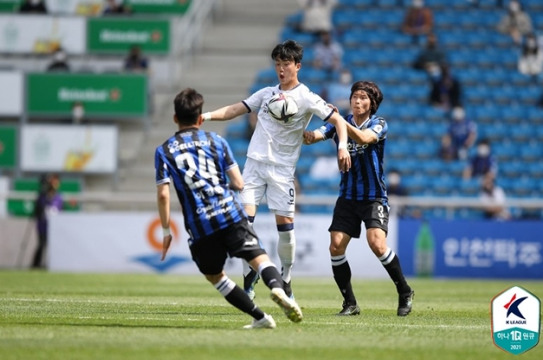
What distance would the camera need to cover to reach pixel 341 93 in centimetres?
2552

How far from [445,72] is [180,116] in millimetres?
18893

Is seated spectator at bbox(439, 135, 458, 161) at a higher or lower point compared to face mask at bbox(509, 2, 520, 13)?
lower

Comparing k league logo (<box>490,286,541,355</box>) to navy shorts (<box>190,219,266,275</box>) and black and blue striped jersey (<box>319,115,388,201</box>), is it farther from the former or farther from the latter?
black and blue striped jersey (<box>319,115,388,201</box>)

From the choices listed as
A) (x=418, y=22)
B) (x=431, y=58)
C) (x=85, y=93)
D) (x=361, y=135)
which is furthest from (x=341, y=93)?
(x=361, y=135)

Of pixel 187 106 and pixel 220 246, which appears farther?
pixel 220 246

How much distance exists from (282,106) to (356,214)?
1339 millimetres

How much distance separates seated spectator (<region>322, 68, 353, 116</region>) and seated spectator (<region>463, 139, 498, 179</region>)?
3.27 metres

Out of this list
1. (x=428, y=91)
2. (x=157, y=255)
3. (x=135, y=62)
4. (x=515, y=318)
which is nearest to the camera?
(x=515, y=318)

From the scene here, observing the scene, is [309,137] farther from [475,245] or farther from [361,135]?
[475,245]

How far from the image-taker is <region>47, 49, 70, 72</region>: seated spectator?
85.1 feet

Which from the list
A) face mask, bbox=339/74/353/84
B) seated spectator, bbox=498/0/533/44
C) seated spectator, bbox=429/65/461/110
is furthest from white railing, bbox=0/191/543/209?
seated spectator, bbox=498/0/533/44

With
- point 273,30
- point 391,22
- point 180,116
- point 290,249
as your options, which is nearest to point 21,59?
point 273,30

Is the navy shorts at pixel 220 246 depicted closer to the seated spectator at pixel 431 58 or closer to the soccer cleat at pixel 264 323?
the soccer cleat at pixel 264 323

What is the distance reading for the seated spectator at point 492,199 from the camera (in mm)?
21906
